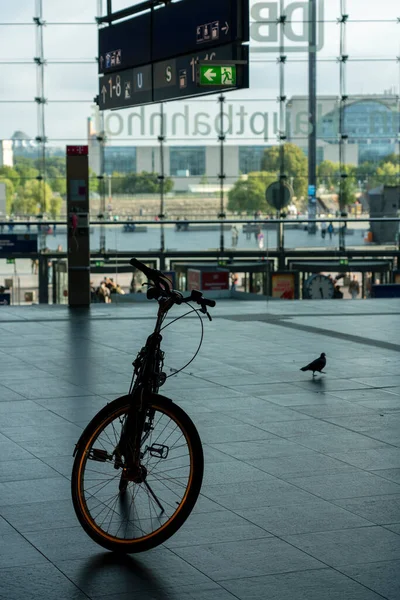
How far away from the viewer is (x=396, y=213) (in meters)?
26.1

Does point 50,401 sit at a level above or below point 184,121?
below

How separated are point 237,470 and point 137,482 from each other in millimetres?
1148

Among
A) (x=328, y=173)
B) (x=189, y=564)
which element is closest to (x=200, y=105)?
(x=328, y=173)

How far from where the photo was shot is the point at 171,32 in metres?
10.9

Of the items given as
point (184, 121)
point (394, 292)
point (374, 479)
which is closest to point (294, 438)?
point (374, 479)

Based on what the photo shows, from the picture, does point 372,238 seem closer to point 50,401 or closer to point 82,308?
point 82,308

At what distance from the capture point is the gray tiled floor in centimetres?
362

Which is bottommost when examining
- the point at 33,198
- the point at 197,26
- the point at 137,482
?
the point at 137,482

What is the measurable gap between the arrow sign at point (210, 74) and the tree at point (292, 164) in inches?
576

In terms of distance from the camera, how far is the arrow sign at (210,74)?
1014 centimetres

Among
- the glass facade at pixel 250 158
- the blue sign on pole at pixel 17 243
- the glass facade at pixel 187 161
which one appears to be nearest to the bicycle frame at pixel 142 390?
the blue sign on pole at pixel 17 243

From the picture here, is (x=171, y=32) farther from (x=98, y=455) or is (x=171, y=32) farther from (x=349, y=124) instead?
(x=349, y=124)

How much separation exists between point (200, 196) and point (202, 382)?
17.5m

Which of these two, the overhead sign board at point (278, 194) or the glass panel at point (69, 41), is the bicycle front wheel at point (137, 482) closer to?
the glass panel at point (69, 41)
